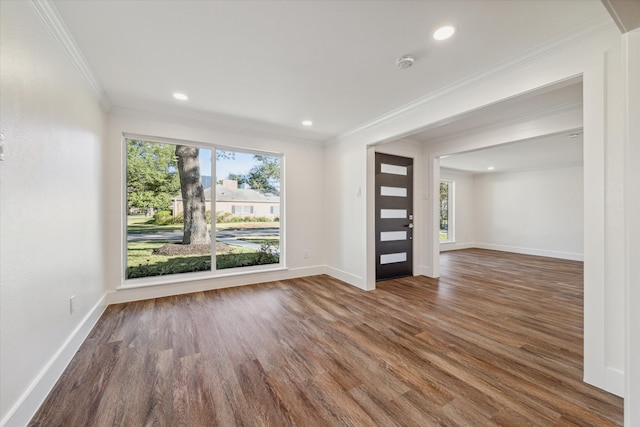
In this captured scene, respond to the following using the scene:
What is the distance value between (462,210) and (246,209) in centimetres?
730

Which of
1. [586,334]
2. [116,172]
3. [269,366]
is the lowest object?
[269,366]

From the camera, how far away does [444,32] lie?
184 cm

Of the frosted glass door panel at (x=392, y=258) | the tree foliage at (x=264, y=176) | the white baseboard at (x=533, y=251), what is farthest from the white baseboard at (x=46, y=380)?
the white baseboard at (x=533, y=251)

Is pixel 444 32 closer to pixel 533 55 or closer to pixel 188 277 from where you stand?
pixel 533 55

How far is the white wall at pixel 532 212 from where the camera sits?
21.0 feet

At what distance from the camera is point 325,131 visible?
4.20 m

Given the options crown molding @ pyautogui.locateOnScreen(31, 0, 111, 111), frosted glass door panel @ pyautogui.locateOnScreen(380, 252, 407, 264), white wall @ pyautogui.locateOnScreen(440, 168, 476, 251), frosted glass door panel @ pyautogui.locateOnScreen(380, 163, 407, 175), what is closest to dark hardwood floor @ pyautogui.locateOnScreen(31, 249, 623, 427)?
frosted glass door panel @ pyautogui.locateOnScreen(380, 252, 407, 264)

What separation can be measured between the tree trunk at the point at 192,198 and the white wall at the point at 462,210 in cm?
695

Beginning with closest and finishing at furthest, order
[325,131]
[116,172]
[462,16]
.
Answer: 1. [462,16]
2. [116,172]
3. [325,131]

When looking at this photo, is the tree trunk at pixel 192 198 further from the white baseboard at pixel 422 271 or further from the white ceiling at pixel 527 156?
the white ceiling at pixel 527 156

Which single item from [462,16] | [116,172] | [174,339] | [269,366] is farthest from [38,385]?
[462,16]

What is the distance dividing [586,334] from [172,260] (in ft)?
15.4

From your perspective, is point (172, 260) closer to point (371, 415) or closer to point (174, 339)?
point (174, 339)

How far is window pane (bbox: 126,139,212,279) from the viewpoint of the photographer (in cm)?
351
